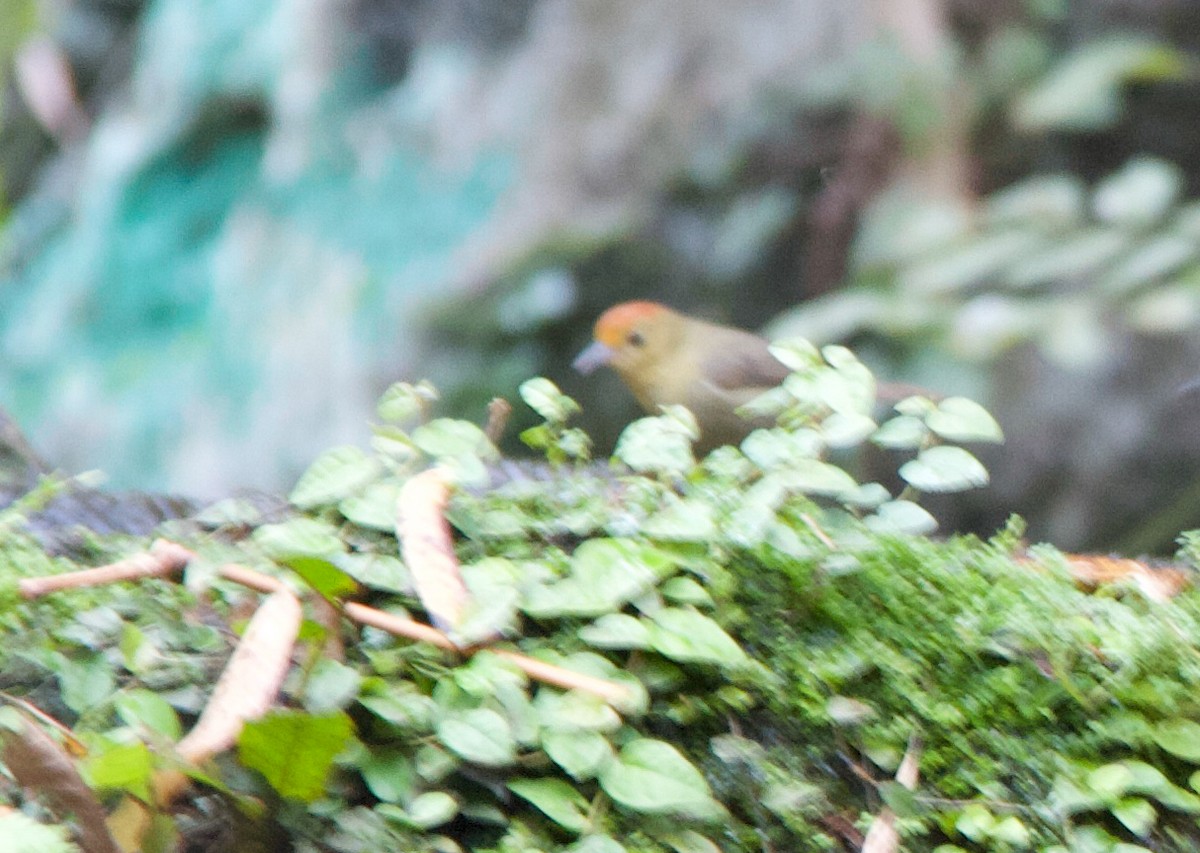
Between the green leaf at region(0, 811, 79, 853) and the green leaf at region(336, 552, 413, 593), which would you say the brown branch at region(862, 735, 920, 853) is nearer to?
the green leaf at region(336, 552, 413, 593)

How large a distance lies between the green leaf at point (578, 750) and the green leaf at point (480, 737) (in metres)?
0.03

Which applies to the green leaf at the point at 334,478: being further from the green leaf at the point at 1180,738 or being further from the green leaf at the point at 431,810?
the green leaf at the point at 1180,738

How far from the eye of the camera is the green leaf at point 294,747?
0.82 m

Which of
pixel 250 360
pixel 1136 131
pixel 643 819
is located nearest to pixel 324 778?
pixel 643 819

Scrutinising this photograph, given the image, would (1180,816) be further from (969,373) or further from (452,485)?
(969,373)

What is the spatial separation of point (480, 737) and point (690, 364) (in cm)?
199

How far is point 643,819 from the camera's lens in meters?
0.89

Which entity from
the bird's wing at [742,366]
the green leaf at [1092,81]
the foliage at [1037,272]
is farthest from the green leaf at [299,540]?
the green leaf at [1092,81]

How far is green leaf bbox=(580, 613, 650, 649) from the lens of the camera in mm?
953

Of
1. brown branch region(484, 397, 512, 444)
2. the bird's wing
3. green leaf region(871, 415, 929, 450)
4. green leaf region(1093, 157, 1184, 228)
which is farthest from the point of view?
green leaf region(1093, 157, 1184, 228)

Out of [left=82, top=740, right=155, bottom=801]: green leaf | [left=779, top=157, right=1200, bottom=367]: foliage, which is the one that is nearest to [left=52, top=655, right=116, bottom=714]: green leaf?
[left=82, top=740, right=155, bottom=801]: green leaf

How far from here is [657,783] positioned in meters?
0.88

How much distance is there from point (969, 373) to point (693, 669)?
2730 mm

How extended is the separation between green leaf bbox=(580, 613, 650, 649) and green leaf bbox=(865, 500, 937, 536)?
0.25 m
